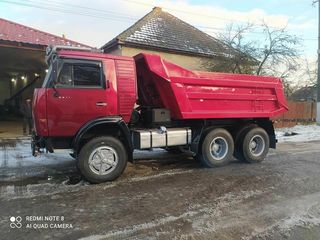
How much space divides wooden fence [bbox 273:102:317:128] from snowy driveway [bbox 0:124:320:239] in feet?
47.0

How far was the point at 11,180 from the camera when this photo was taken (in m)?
7.44

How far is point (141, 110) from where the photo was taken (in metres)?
8.62

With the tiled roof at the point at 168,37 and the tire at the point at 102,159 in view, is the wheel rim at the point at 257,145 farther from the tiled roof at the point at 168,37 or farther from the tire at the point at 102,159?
the tiled roof at the point at 168,37

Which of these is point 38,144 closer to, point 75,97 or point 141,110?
point 75,97

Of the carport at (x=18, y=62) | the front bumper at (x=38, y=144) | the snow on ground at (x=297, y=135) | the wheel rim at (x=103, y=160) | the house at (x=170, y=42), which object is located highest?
the house at (x=170, y=42)

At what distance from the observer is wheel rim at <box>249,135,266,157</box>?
379 inches

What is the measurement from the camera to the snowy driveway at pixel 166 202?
470 cm

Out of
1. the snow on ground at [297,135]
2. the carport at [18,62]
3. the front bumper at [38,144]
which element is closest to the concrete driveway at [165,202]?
the front bumper at [38,144]

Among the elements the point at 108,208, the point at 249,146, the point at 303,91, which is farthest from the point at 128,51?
the point at 303,91

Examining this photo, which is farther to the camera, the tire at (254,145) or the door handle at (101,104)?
the tire at (254,145)

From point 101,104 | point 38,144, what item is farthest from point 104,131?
point 38,144

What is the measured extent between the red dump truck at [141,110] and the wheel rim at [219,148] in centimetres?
2

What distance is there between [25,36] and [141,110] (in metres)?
9.24

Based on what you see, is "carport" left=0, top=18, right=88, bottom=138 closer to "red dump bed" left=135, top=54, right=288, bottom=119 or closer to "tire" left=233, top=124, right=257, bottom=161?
"red dump bed" left=135, top=54, right=288, bottom=119
